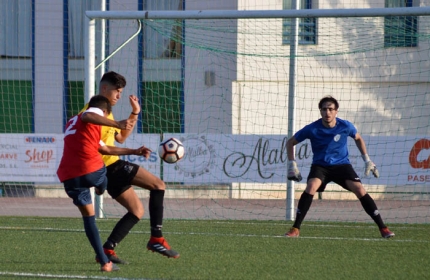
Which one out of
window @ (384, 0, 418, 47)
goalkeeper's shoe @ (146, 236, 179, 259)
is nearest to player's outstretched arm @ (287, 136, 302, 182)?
goalkeeper's shoe @ (146, 236, 179, 259)

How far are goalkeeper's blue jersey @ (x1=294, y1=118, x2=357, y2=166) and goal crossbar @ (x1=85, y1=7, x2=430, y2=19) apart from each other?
2.60 metres

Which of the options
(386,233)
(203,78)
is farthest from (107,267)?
(203,78)

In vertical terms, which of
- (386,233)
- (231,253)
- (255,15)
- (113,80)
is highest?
(255,15)

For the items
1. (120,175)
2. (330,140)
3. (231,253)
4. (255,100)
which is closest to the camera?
(120,175)

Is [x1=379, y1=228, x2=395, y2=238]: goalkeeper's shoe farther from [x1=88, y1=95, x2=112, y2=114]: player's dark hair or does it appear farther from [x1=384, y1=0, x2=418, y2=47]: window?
[x1=384, y1=0, x2=418, y2=47]: window

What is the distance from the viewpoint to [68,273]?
22.7 ft

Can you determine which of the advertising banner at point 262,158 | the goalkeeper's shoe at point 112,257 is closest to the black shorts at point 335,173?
the goalkeeper's shoe at point 112,257

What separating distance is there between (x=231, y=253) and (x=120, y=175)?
1.49 metres

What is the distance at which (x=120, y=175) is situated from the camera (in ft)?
25.6

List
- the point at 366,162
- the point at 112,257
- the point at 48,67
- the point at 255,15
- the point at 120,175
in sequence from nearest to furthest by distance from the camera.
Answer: the point at 112,257 < the point at 120,175 < the point at 366,162 < the point at 255,15 < the point at 48,67

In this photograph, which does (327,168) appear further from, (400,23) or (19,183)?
(19,183)

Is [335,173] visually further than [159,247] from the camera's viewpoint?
Yes

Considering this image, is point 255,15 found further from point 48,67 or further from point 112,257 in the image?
point 48,67

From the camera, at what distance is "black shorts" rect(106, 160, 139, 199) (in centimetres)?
777
